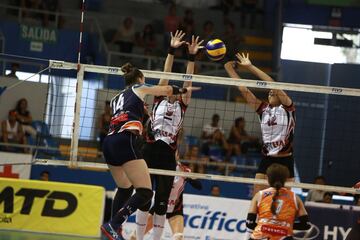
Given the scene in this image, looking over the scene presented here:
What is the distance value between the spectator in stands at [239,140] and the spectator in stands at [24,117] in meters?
4.50

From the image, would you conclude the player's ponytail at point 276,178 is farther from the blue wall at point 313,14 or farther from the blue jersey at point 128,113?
the blue wall at point 313,14

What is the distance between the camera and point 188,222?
15.9 metres

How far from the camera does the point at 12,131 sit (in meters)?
18.7

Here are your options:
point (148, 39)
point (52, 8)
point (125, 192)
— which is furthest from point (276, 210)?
point (52, 8)

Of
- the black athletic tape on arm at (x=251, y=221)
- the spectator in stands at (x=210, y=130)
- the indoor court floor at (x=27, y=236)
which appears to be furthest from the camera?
the spectator in stands at (x=210, y=130)

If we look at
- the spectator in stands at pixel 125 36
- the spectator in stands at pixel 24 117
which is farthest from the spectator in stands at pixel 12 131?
the spectator in stands at pixel 125 36

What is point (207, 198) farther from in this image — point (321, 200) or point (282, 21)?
point (282, 21)

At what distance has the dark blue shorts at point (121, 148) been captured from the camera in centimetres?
1034

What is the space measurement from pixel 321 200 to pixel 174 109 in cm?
619

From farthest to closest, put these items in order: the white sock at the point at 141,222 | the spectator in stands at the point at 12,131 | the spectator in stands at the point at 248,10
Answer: the spectator in stands at the point at 248,10, the spectator in stands at the point at 12,131, the white sock at the point at 141,222

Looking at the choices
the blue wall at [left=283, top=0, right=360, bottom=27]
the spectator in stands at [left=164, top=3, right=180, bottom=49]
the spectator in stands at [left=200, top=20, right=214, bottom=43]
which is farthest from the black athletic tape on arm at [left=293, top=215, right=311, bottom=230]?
the blue wall at [left=283, top=0, right=360, bottom=27]

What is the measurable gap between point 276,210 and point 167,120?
3327 millimetres

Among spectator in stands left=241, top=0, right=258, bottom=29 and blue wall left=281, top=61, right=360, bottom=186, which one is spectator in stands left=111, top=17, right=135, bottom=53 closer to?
spectator in stands left=241, top=0, right=258, bottom=29

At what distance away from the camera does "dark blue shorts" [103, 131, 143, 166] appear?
1034 centimetres
